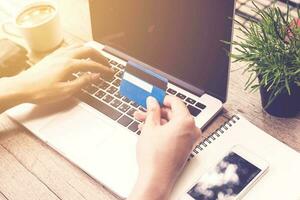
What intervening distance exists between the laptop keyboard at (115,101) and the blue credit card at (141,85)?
0.08ft

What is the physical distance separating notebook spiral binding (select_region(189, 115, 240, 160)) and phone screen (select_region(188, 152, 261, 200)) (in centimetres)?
5

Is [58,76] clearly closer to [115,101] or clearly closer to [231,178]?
[115,101]

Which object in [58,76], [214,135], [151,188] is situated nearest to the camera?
[151,188]

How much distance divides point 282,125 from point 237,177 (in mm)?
180

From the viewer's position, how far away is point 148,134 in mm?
→ 738

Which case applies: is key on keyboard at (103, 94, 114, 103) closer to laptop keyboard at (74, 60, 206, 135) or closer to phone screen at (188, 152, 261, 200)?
laptop keyboard at (74, 60, 206, 135)

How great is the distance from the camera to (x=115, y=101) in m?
0.89

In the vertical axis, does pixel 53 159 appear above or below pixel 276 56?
below

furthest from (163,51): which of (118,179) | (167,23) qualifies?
(118,179)

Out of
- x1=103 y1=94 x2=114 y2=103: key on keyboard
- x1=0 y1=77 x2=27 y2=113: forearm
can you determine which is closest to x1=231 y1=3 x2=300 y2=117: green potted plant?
x1=103 y1=94 x2=114 y2=103: key on keyboard

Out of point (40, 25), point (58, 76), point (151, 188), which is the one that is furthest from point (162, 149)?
point (40, 25)

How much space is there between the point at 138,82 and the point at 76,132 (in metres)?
0.15

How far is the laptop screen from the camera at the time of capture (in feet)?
2.54

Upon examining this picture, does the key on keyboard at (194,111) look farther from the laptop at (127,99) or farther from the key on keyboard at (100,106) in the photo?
the key on keyboard at (100,106)
